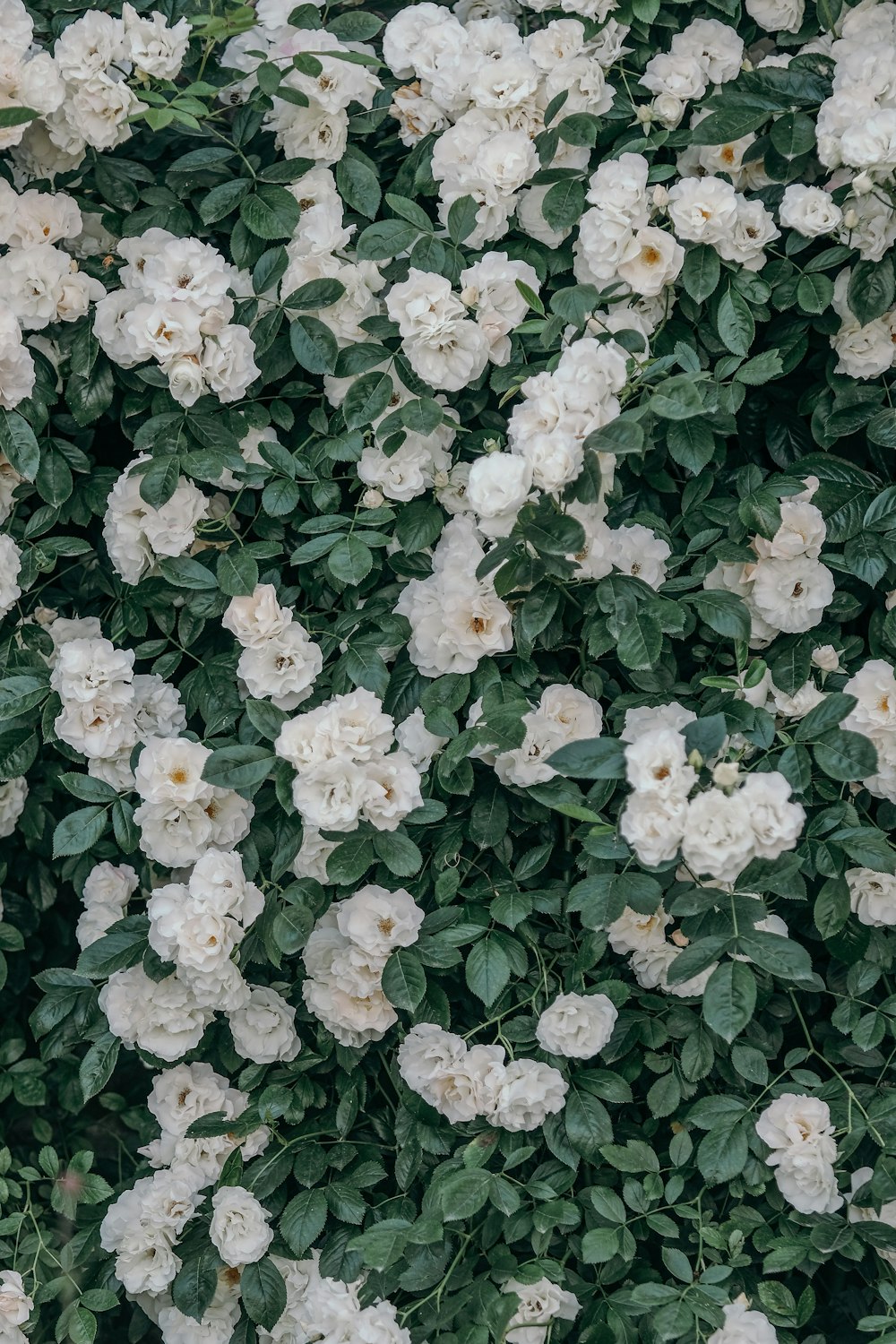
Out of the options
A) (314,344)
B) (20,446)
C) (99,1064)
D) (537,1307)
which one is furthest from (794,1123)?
(20,446)

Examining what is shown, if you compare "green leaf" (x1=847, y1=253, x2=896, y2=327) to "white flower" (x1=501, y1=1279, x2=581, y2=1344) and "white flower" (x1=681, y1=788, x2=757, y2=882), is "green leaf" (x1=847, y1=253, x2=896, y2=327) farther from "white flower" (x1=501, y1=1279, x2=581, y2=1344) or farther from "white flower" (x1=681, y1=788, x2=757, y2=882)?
"white flower" (x1=501, y1=1279, x2=581, y2=1344)

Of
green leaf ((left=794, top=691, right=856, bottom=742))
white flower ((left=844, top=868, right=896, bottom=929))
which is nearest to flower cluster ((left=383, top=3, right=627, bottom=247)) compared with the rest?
green leaf ((left=794, top=691, right=856, bottom=742))

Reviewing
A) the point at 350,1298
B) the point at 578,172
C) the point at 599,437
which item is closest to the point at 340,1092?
the point at 350,1298

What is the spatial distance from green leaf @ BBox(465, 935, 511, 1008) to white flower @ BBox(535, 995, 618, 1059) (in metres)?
0.07

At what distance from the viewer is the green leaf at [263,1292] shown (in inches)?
63.8

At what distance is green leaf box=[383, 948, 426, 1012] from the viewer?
1.53m

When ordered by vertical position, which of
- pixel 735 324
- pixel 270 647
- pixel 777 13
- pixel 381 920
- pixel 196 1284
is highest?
pixel 777 13

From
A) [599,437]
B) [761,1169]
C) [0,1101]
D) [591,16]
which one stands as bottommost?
[0,1101]

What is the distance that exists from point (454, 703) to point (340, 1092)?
572 mm

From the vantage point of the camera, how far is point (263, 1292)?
1.63 meters

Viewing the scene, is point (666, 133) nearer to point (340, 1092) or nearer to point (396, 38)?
point (396, 38)

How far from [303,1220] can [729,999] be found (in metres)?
0.65

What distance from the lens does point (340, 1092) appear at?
5.66 feet

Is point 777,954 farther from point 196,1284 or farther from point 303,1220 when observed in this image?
point 196,1284
